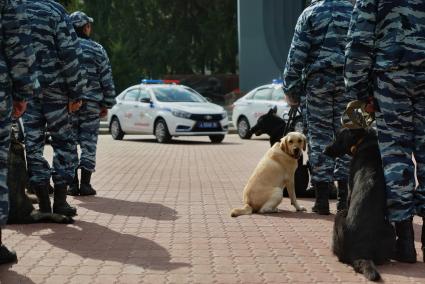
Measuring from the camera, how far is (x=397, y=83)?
218 inches

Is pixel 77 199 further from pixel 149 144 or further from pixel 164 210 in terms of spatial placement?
pixel 149 144

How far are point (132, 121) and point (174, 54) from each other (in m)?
31.0

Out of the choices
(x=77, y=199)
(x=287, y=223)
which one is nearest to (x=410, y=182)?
(x=287, y=223)

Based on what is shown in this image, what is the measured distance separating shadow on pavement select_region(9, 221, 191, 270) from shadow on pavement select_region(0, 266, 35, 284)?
0.66 meters

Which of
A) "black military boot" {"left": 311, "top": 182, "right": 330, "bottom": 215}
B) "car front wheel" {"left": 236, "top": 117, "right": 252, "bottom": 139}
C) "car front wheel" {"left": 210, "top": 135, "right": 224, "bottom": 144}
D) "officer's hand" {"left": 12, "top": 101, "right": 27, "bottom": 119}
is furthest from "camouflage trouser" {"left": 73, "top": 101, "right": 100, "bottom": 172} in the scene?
"car front wheel" {"left": 236, "top": 117, "right": 252, "bottom": 139}

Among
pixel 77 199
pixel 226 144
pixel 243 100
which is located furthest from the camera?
pixel 243 100

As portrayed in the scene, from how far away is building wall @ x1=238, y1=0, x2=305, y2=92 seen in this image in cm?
4141

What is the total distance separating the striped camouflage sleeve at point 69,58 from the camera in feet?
24.3

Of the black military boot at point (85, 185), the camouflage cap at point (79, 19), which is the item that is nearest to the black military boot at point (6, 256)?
the camouflage cap at point (79, 19)

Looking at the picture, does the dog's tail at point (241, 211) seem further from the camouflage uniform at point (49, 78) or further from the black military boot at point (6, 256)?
the black military boot at point (6, 256)

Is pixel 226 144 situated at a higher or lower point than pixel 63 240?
lower

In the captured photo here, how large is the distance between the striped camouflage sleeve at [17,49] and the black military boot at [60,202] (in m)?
2.56

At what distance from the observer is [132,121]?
24.3 m

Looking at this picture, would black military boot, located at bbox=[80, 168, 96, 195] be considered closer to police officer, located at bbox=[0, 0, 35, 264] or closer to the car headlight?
police officer, located at bbox=[0, 0, 35, 264]
